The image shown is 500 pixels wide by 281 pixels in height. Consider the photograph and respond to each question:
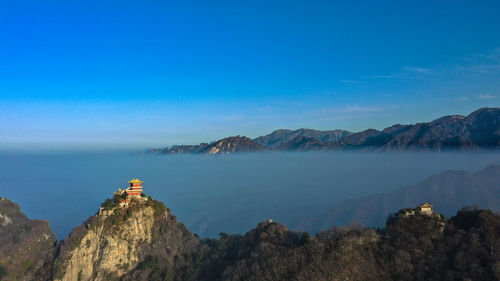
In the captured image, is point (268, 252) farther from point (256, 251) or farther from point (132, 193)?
point (132, 193)

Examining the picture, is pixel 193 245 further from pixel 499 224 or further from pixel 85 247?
pixel 499 224

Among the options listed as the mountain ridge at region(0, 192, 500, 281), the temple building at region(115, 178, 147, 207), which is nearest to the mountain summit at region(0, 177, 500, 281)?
the mountain ridge at region(0, 192, 500, 281)

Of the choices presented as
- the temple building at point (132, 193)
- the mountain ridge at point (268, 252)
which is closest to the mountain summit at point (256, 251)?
the mountain ridge at point (268, 252)

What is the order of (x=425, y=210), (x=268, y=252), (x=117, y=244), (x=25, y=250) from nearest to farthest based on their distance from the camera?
1. (x=268, y=252)
2. (x=425, y=210)
3. (x=117, y=244)
4. (x=25, y=250)

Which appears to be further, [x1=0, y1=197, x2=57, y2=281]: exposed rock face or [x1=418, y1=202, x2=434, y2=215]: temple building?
[x1=0, y1=197, x2=57, y2=281]: exposed rock face

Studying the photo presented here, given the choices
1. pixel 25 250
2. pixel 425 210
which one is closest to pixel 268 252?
pixel 425 210

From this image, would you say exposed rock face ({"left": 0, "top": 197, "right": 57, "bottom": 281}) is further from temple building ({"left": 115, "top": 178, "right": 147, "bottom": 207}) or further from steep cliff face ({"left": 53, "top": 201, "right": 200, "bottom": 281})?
temple building ({"left": 115, "top": 178, "right": 147, "bottom": 207})

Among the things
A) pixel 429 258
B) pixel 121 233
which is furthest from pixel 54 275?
pixel 429 258
